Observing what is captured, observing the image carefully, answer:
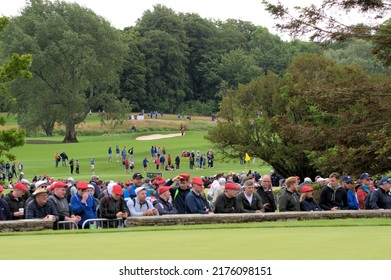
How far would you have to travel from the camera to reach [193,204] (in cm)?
1956

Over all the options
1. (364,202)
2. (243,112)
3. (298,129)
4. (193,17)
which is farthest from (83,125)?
(364,202)

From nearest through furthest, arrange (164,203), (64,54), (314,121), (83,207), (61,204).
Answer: (61,204), (83,207), (164,203), (314,121), (64,54)

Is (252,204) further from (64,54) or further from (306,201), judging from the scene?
(64,54)

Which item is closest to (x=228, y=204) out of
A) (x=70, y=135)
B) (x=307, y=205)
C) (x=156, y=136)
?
(x=307, y=205)

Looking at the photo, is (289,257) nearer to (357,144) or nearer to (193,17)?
(357,144)

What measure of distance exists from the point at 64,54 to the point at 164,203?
83.9 metres

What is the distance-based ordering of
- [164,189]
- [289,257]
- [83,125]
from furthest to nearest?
1. [83,125]
2. [164,189]
3. [289,257]

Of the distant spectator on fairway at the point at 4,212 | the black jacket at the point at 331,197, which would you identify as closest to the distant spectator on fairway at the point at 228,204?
the black jacket at the point at 331,197

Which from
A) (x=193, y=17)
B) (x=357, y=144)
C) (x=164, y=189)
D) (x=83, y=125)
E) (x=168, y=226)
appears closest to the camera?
(x=168, y=226)

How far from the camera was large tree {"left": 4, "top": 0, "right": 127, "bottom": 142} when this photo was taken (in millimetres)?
100000

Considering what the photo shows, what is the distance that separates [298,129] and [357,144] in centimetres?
256

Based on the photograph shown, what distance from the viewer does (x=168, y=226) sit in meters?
17.8

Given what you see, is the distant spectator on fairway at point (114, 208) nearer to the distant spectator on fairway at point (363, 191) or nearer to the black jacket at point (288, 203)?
the black jacket at point (288, 203)

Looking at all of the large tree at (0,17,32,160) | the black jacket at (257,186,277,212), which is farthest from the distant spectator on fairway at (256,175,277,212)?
the large tree at (0,17,32,160)
